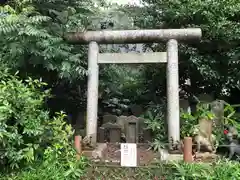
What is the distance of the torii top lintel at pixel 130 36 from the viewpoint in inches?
241

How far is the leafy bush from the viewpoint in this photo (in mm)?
4421

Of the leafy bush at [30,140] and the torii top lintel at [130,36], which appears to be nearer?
the leafy bush at [30,140]

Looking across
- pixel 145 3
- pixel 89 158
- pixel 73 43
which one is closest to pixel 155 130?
pixel 89 158

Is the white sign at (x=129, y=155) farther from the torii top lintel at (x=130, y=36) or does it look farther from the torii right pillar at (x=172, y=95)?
the torii top lintel at (x=130, y=36)

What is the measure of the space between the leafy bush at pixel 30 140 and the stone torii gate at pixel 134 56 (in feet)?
3.51

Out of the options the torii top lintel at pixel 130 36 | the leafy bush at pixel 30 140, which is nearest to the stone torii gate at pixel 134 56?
the torii top lintel at pixel 130 36

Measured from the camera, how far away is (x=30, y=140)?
483 cm

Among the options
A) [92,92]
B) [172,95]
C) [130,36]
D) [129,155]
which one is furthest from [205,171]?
[130,36]

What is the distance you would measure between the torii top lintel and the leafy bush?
1.70m

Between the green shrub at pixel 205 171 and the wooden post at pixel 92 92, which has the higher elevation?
the wooden post at pixel 92 92

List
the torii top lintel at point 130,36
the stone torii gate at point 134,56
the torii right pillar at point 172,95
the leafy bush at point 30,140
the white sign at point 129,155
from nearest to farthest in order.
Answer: the leafy bush at point 30,140, the white sign at point 129,155, the torii right pillar at point 172,95, the stone torii gate at point 134,56, the torii top lintel at point 130,36

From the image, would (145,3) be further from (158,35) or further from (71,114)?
(71,114)

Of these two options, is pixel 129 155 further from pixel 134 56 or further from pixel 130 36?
pixel 130 36

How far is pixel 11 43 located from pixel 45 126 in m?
1.89
